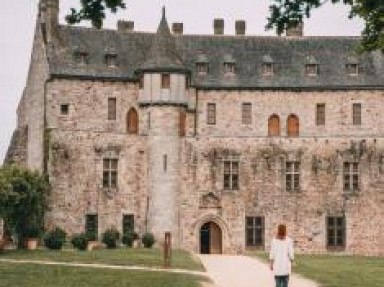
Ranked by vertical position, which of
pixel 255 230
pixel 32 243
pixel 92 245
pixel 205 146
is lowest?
pixel 92 245

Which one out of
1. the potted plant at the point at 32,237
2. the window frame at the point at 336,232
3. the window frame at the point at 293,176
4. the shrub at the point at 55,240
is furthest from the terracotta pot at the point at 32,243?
the window frame at the point at 336,232

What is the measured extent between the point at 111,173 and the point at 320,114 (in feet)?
43.1

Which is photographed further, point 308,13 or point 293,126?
point 293,126

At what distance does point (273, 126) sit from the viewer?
5622cm

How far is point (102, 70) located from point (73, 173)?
659 centimetres

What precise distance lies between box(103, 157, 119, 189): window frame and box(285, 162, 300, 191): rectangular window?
10.0 m

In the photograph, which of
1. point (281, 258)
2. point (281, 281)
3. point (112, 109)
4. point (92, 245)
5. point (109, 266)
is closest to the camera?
point (281, 258)

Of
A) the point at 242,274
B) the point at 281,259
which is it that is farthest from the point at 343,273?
the point at 281,259

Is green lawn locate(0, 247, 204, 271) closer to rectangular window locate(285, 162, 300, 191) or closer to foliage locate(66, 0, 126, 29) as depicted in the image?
rectangular window locate(285, 162, 300, 191)

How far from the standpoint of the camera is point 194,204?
53.9 metres

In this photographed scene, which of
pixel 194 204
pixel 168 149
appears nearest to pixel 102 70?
pixel 168 149

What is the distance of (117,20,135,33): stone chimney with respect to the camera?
2312 inches

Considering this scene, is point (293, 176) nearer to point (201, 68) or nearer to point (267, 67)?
point (267, 67)

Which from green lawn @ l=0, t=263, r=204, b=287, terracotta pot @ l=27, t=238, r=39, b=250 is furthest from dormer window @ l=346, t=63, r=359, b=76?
green lawn @ l=0, t=263, r=204, b=287
